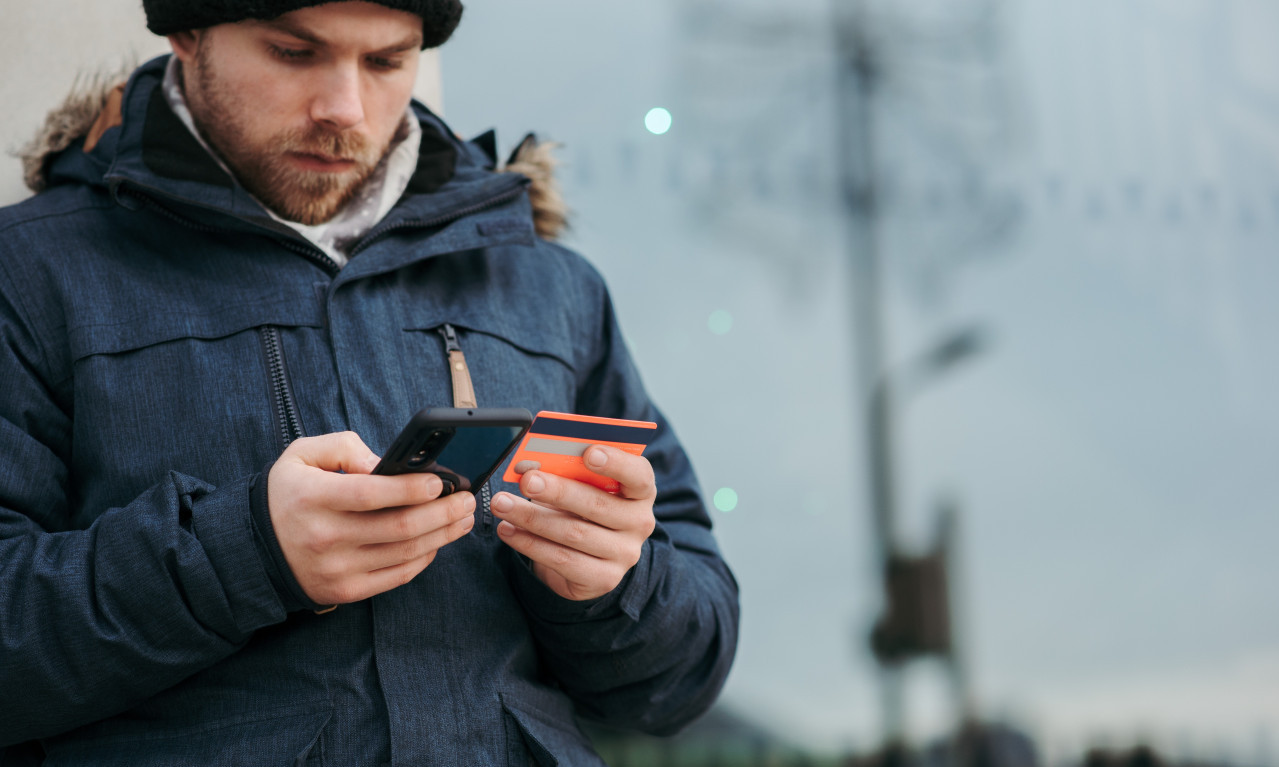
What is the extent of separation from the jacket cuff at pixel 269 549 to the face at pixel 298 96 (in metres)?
0.40

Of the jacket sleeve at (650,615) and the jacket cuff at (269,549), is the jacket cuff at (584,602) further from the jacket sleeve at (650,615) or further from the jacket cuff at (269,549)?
the jacket cuff at (269,549)

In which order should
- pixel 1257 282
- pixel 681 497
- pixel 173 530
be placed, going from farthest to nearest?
pixel 1257 282 → pixel 681 497 → pixel 173 530

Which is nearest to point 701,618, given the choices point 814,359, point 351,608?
point 351,608

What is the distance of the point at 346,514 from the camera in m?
0.78

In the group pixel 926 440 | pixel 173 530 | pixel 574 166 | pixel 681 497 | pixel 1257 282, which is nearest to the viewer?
pixel 173 530

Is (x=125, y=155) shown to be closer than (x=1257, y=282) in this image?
Yes

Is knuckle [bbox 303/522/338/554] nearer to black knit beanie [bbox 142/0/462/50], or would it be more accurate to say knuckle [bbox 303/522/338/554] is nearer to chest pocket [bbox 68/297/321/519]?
chest pocket [bbox 68/297/321/519]

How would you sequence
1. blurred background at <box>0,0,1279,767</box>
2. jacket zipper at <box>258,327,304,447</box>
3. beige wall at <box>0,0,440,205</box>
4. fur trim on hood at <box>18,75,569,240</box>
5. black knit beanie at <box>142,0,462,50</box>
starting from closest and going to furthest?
jacket zipper at <box>258,327,304,447</box>
black knit beanie at <box>142,0,462,50</box>
fur trim on hood at <box>18,75,569,240</box>
beige wall at <box>0,0,440,205</box>
blurred background at <box>0,0,1279,767</box>

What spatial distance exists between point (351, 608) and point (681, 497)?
0.42 m

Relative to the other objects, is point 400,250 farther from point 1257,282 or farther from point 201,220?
point 1257,282

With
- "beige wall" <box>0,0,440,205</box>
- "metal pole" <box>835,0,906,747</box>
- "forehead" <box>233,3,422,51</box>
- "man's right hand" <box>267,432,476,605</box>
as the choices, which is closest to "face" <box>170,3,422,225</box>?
"forehead" <box>233,3,422,51</box>

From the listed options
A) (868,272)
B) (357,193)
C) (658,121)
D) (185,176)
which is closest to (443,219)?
(357,193)

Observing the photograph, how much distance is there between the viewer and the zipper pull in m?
1.00

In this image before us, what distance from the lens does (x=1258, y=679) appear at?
2.33 meters
